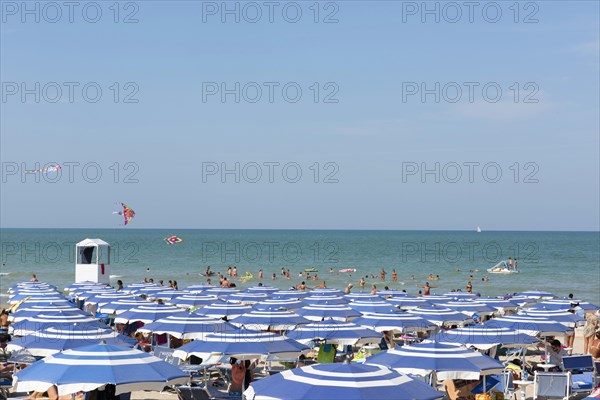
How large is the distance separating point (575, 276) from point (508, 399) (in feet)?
196

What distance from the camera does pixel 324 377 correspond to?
767 cm

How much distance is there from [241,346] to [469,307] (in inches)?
466

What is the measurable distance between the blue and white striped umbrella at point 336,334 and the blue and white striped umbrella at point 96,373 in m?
5.41

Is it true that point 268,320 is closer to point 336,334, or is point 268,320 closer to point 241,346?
point 336,334

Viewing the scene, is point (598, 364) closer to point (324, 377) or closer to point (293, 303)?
point (324, 377)

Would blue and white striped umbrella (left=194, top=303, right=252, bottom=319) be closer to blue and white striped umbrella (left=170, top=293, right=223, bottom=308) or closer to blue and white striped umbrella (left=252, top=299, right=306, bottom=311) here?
blue and white striped umbrella (left=252, top=299, right=306, bottom=311)

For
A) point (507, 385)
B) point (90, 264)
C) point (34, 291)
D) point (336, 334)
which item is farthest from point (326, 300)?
point (90, 264)

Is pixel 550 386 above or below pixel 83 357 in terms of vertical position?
below

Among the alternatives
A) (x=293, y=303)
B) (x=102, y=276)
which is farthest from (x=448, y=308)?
(x=102, y=276)

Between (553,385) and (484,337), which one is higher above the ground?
(484,337)

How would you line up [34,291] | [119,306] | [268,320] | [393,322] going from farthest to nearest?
[34,291] → [119,306] → [393,322] → [268,320]

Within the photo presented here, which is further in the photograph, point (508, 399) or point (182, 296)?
point (182, 296)

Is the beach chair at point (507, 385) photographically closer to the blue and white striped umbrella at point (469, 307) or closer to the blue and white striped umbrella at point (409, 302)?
the blue and white striped umbrella at point (469, 307)

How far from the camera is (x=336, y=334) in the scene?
1507 centimetres
